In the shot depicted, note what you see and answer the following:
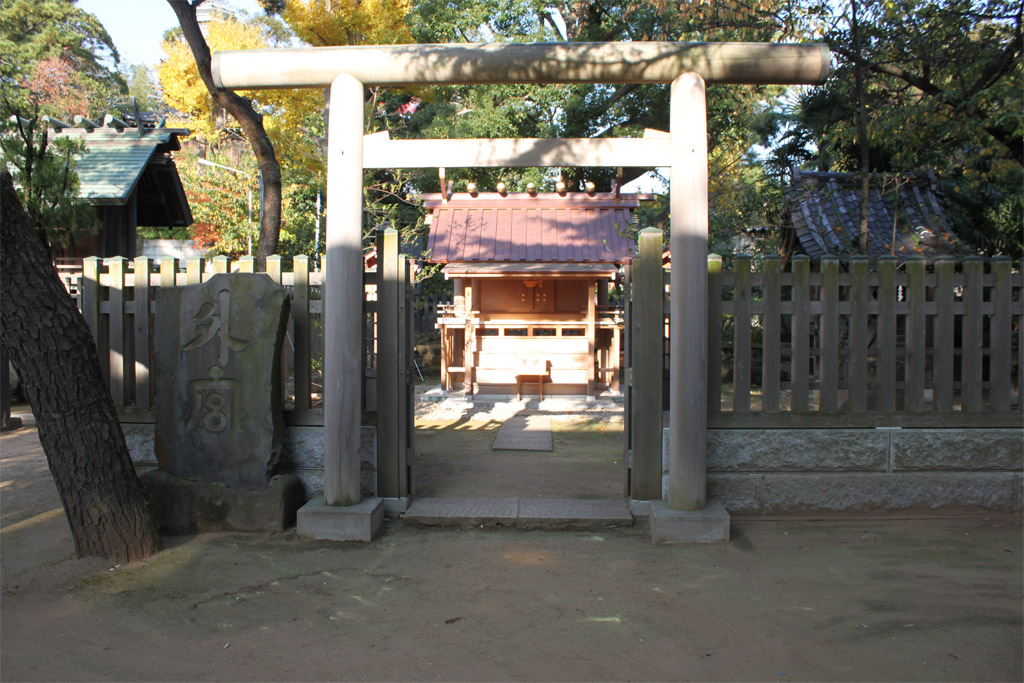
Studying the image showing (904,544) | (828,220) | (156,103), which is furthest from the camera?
(156,103)

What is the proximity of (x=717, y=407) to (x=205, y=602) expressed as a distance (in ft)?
12.4

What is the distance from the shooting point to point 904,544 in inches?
201

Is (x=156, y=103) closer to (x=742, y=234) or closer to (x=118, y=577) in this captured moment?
(x=742, y=234)

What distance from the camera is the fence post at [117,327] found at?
599 centimetres

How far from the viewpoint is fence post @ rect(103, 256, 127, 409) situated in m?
5.99

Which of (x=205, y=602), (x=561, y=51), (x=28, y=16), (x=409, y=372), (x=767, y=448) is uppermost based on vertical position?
(x=28, y=16)

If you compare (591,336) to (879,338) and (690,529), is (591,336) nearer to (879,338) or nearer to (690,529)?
(879,338)

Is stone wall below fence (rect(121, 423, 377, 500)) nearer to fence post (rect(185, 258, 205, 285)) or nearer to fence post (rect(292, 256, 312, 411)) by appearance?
fence post (rect(292, 256, 312, 411))

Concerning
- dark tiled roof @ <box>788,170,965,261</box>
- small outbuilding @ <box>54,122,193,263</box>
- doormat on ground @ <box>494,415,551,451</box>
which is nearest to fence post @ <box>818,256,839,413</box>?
doormat on ground @ <box>494,415,551,451</box>

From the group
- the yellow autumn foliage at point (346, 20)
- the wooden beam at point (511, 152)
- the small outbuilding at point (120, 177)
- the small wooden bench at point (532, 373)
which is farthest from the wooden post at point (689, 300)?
the yellow autumn foliage at point (346, 20)

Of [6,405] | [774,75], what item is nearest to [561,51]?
[774,75]

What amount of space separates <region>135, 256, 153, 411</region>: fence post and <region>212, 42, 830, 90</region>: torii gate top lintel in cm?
169

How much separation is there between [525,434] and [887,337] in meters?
5.82

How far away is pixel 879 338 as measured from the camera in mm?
5707
